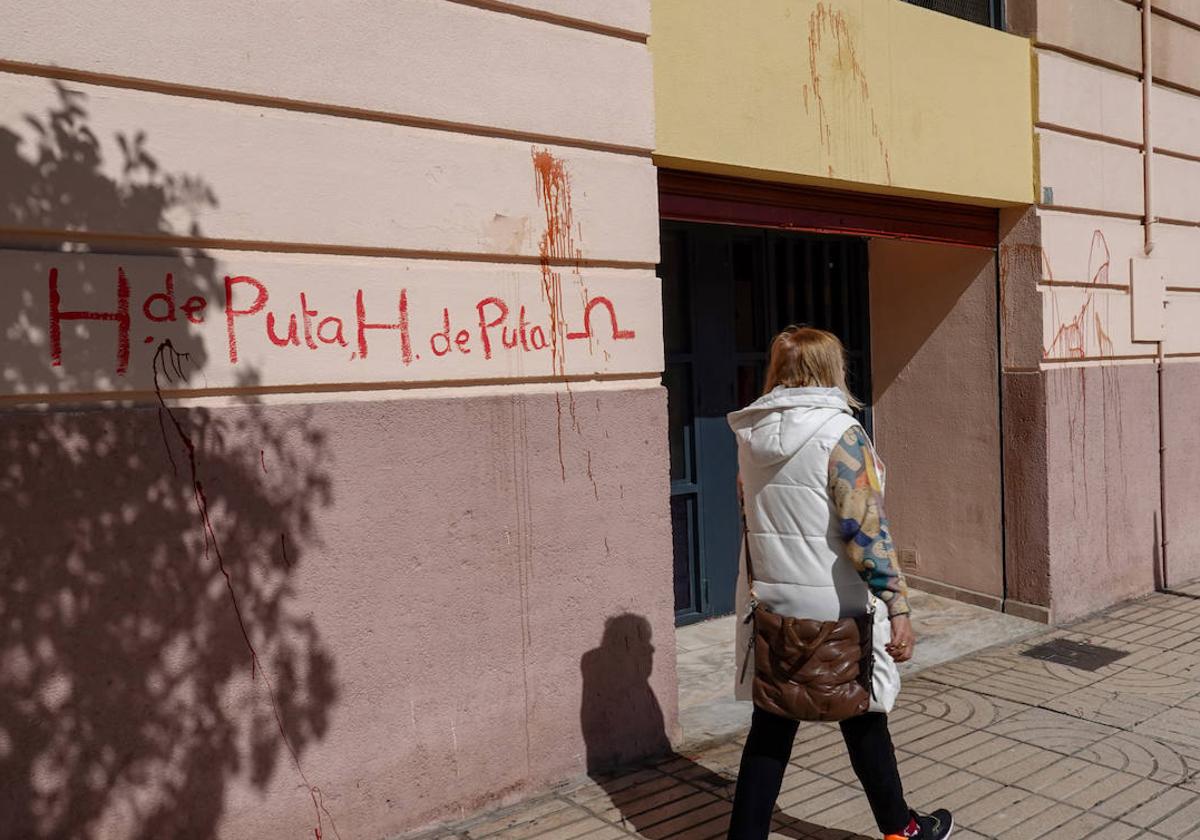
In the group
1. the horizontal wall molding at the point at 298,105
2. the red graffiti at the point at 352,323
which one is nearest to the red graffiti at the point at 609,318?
the red graffiti at the point at 352,323

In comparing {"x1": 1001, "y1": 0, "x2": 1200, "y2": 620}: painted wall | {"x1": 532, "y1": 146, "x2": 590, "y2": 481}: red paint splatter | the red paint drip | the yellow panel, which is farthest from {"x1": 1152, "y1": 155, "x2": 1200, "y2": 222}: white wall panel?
the red paint drip

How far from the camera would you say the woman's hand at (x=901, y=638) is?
3178mm

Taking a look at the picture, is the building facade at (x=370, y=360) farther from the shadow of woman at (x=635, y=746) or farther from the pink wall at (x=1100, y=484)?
the pink wall at (x=1100, y=484)

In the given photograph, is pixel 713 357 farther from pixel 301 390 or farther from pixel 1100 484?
pixel 301 390

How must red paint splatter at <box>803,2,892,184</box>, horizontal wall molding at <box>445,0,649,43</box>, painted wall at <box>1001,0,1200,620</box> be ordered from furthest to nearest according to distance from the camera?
painted wall at <box>1001,0,1200,620</box>, red paint splatter at <box>803,2,892,184</box>, horizontal wall molding at <box>445,0,649,43</box>

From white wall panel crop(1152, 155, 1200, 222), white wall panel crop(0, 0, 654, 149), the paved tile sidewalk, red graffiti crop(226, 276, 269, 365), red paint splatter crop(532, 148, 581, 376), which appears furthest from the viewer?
white wall panel crop(1152, 155, 1200, 222)

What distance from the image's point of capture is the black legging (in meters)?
3.26

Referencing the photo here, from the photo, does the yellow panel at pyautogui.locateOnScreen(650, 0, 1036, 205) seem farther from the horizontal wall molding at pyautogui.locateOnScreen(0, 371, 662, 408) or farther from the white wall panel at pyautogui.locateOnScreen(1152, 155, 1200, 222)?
the white wall panel at pyautogui.locateOnScreen(1152, 155, 1200, 222)

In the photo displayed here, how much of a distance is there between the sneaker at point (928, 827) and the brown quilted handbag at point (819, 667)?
0.55 metres

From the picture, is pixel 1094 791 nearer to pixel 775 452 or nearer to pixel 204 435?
pixel 775 452

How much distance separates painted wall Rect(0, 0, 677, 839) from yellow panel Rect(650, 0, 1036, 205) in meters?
0.40

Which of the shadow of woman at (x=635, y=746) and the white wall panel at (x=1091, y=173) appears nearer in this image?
the shadow of woman at (x=635, y=746)

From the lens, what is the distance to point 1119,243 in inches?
276

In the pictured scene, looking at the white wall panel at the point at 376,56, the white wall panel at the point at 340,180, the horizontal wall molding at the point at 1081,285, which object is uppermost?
the white wall panel at the point at 376,56
